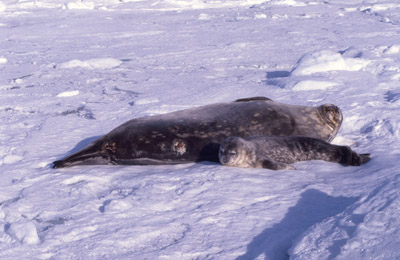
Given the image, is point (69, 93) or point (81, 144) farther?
point (69, 93)

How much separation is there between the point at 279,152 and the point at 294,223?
1207 mm

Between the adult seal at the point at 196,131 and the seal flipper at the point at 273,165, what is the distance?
0.38m

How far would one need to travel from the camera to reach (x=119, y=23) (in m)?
15.5

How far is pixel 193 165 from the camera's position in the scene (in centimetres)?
350

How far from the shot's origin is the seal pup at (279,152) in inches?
131

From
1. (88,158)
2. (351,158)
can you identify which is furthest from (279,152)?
(88,158)

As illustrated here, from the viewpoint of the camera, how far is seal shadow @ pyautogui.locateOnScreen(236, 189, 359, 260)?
2.08 metres

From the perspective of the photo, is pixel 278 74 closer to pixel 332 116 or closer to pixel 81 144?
pixel 332 116

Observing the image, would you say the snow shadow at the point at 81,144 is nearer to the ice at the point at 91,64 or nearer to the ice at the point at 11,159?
the ice at the point at 11,159

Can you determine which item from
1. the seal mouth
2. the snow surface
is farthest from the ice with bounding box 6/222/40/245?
the seal mouth

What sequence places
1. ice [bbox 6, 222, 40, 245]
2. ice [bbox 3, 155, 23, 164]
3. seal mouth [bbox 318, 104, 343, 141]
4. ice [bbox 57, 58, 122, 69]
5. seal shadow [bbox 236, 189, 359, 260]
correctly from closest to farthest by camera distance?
1. seal shadow [bbox 236, 189, 359, 260]
2. ice [bbox 6, 222, 40, 245]
3. ice [bbox 3, 155, 23, 164]
4. seal mouth [bbox 318, 104, 343, 141]
5. ice [bbox 57, 58, 122, 69]

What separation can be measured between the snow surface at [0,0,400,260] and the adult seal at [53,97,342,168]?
0.14m

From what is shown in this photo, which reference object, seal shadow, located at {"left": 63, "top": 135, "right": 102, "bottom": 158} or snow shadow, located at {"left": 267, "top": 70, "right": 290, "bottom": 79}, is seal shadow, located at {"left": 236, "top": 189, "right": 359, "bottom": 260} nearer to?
seal shadow, located at {"left": 63, "top": 135, "right": 102, "bottom": 158}

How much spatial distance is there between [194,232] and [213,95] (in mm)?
3502
